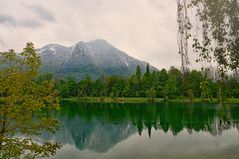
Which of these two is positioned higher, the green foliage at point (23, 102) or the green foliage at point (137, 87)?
the green foliage at point (137, 87)

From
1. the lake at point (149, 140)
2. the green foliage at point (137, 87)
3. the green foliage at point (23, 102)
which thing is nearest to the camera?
the green foliage at point (23, 102)

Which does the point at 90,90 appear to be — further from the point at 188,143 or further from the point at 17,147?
the point at 17,147

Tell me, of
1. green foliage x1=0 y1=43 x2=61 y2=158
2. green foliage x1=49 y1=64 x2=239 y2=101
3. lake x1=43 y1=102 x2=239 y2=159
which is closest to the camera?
green foliage x1=0 y1=43 x2=61 y2=158

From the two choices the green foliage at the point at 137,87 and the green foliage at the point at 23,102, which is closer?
the green foliage at the point at 23,102

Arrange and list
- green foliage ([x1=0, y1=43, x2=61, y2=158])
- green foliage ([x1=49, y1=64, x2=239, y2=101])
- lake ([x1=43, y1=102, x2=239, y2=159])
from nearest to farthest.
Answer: green foliage ([x1=0, y1=43, x2=61, y2=158]) < lake ([x1=43, y1=102, x2=239, y2=159]) < green foliage ([x1=49, y1=64, x2=239, y2=101])

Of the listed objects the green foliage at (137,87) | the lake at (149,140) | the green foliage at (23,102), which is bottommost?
the lake at (149,140)

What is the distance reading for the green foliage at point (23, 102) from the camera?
13914mm

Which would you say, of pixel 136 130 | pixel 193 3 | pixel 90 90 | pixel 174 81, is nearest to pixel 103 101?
pixel 90 90

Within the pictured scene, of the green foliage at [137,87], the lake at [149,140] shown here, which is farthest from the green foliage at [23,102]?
the green foliage at [137,87]

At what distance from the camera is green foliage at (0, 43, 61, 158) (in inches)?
548

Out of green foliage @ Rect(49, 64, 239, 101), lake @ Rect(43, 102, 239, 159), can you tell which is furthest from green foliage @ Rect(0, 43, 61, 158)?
green foliage @ Rect(49, 64, 239, 101)

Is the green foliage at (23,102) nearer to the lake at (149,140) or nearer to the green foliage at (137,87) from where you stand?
the lake at (149,140)

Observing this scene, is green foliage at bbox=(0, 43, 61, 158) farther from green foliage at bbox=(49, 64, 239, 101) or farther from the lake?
green foliage at bbox=(49, 64, 239, 101)

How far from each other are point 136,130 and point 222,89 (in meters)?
51.1
